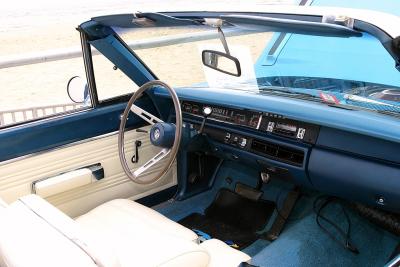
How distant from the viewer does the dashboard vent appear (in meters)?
2.34

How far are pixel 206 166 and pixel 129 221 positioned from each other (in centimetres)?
123

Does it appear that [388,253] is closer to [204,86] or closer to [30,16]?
[204,86]

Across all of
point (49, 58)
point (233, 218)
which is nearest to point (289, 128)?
point (233, 218)

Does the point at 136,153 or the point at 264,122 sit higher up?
the point at 264,122

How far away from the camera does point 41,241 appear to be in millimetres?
1332

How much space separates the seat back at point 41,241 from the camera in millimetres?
1239

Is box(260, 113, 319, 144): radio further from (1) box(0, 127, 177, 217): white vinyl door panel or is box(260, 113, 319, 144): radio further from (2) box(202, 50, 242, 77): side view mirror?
(1) box(0, 127, 177, 217): white vinyl door panel

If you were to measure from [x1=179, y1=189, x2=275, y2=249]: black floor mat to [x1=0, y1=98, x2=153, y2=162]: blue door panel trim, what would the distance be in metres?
0.81

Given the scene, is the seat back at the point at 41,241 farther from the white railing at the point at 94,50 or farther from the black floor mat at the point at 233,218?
the black floor mat at the point at 233,218

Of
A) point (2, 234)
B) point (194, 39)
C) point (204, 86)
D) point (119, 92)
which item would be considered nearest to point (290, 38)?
point (204, 86)

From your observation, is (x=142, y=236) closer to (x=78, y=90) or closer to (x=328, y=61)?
(x=78, y=90)

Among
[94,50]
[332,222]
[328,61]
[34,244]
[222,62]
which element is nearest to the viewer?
[34,244]

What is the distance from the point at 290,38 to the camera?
10.4 feet

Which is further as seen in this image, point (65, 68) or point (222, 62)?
point (65, 68)
